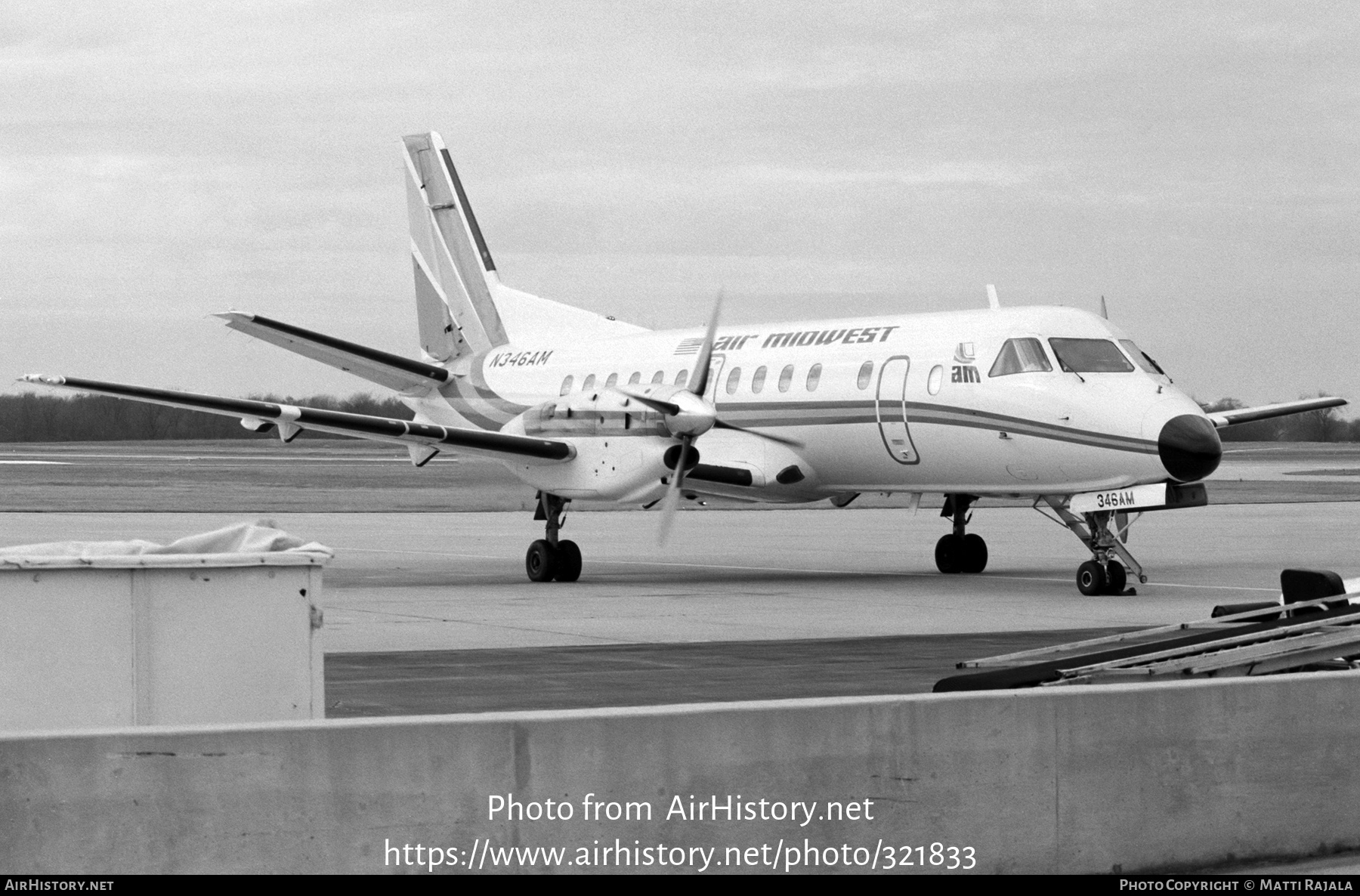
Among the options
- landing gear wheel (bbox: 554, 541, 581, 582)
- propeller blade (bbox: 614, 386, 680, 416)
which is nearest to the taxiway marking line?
landing gear wheel (bbox: 554, 541, 581, 582)

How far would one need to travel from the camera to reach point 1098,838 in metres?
5.99

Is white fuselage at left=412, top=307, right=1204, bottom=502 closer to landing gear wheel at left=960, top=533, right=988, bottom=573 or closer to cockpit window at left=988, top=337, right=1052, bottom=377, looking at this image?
cockpit window at left=988, top=337, right=1052, bottom=377

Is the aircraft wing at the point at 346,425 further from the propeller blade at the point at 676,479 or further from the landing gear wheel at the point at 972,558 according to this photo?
the landing gear wheel at the point at 972,558

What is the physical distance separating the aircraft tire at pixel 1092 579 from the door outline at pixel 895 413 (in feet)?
8.67

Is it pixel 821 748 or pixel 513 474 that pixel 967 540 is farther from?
pixel 821 748

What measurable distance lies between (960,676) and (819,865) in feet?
8.31

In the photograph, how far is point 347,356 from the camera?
23.2 m

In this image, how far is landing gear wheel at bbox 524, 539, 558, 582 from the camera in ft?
68.1

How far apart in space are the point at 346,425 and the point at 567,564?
3132mm

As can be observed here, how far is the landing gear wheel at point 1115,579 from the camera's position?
17.9 meters

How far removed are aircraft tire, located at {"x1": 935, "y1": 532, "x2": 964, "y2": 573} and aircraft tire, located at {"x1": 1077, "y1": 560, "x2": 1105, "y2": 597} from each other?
4170mm

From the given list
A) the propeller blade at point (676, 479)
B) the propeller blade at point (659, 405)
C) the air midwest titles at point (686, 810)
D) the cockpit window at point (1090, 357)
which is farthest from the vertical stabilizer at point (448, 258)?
the air midwest titles at point (686, 810)

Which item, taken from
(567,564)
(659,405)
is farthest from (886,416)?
(567,564)
